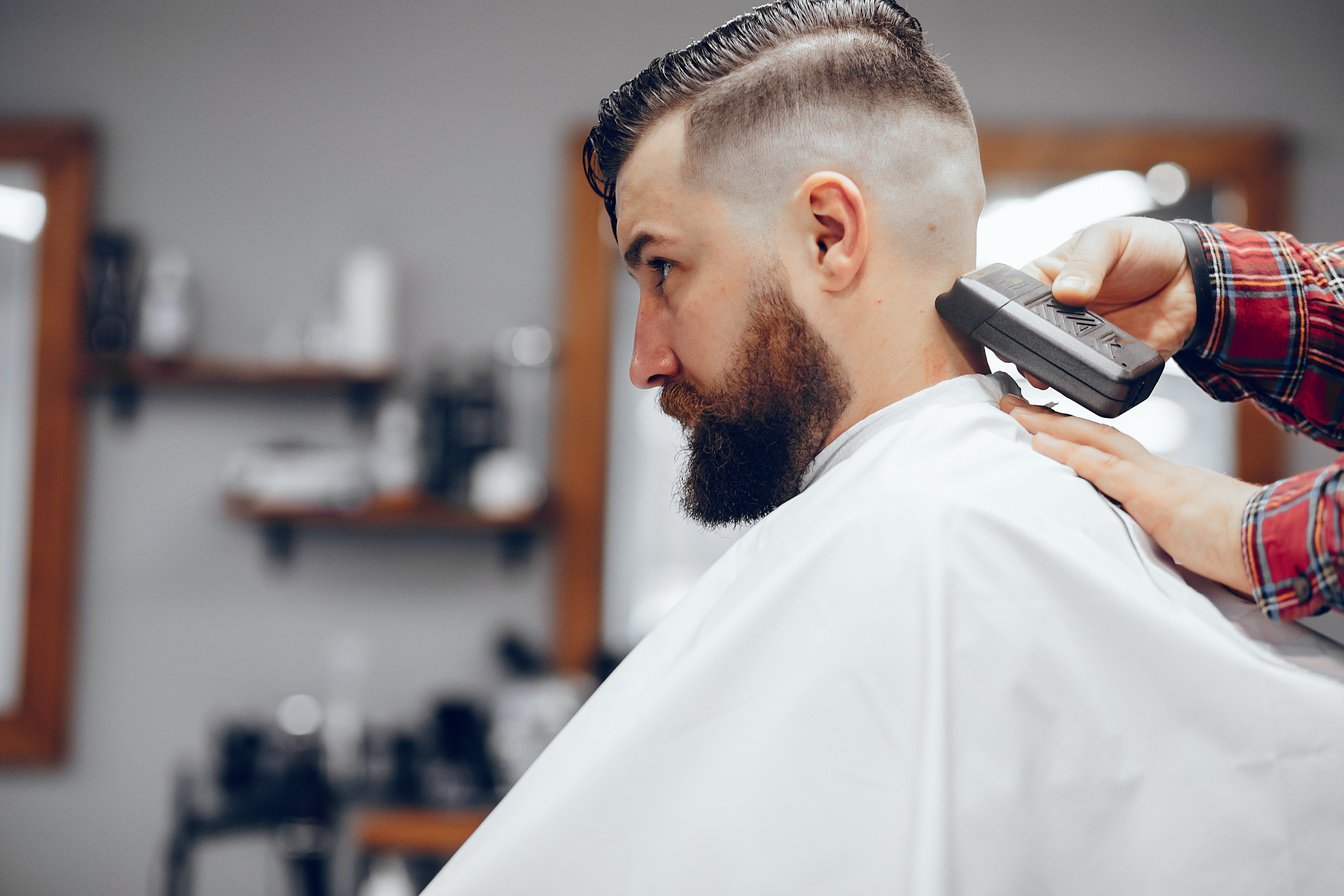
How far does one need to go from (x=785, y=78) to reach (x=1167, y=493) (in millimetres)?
596

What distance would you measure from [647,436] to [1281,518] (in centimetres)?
270

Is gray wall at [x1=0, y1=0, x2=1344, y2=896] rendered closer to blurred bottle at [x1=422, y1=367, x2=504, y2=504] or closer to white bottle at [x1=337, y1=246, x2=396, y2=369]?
white bottle at [x1=337, y1=246, x2=396, y2=369]

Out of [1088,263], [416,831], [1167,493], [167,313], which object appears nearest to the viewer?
[1167,493]

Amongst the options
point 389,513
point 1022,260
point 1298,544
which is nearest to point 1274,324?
point 1298,544

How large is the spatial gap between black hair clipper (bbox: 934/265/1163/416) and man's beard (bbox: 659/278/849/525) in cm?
15

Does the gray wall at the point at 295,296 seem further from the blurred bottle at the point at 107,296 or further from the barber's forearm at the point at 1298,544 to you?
the barber's forearm at the point at 1298,544

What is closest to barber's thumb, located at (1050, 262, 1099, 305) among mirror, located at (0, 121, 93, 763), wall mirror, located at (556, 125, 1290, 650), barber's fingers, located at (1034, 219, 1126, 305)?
barber's fingers, located at (1034, 219, 1126, 305)

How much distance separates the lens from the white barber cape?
0.70 metres

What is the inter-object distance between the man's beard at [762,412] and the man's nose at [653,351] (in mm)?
24

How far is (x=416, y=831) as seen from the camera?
278 cm

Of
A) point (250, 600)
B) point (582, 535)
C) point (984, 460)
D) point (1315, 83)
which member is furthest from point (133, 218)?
point (1315, 83)

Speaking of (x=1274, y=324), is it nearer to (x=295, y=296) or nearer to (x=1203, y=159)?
(x=1203, y=159)

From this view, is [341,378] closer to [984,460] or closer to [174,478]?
[174,478]

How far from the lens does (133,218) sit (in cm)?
345
